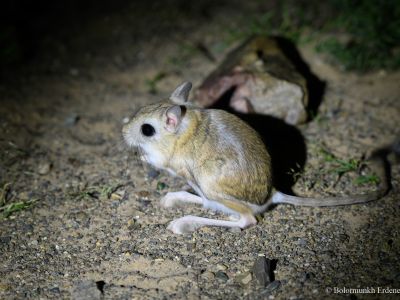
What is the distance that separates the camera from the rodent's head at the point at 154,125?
3700 mm

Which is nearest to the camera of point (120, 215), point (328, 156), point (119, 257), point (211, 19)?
point (119, 257)

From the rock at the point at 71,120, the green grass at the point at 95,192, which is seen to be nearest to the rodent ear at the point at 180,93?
the green grass at the point at 95,192

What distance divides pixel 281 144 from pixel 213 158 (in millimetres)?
1398

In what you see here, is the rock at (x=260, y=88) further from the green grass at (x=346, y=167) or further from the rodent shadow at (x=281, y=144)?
the green grass at (x=346, y=167)

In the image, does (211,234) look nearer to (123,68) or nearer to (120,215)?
(120,215)

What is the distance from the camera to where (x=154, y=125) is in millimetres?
3797

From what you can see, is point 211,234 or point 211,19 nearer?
point 211,234

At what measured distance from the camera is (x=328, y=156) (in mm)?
4551

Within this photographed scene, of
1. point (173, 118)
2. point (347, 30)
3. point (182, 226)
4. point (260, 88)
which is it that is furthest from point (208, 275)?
point (347, 30)

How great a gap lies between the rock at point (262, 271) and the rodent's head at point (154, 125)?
3.96 ft

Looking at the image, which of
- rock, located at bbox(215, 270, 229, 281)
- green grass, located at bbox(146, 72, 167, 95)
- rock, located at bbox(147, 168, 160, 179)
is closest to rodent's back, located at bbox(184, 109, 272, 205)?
rock, located at bbox(215, 270, 229, 281)

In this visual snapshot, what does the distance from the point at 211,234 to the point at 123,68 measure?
356 centimetres

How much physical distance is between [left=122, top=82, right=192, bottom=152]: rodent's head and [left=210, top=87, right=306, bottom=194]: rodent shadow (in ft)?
3.20

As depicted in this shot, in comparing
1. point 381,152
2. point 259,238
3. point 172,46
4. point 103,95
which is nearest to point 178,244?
point 259,238
